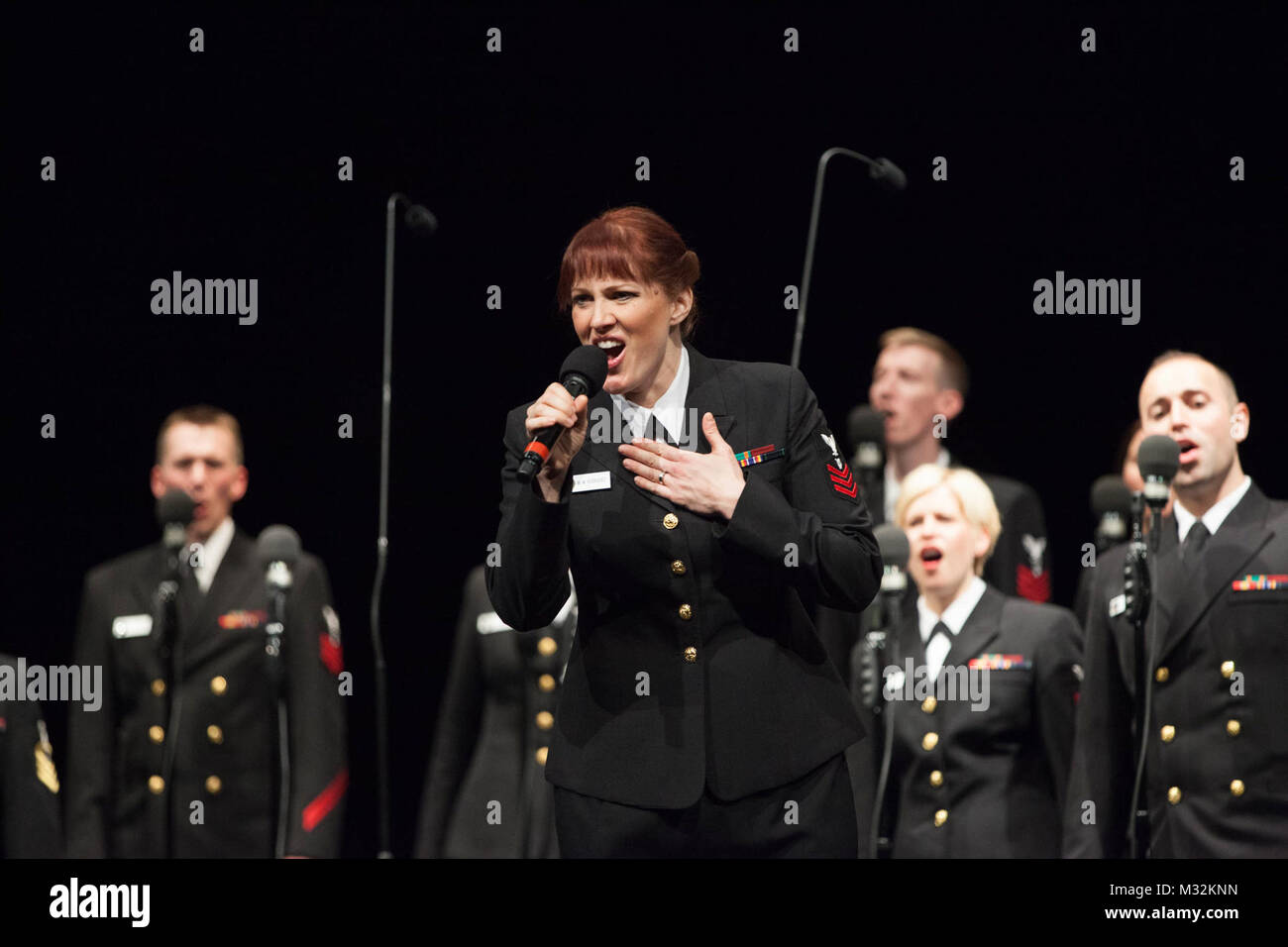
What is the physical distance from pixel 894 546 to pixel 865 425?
0.35 meters

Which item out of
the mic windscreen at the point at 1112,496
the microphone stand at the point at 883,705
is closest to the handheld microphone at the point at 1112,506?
the mic windscreen at the point at 1112,496

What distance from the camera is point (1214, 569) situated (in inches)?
167

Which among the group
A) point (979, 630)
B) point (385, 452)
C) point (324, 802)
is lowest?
point (324, 802)

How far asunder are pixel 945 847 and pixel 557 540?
90.9 inches

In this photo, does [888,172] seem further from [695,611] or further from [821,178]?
[695,611]

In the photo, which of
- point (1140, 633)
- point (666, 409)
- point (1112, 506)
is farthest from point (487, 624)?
point (666, 409)

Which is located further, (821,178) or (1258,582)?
(821,178)

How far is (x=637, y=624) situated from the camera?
2.71 metres

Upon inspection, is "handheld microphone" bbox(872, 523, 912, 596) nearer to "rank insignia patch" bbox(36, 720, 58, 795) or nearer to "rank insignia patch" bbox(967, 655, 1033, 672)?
"rank insignia patch" bbox(967, 655, 1033, 672)

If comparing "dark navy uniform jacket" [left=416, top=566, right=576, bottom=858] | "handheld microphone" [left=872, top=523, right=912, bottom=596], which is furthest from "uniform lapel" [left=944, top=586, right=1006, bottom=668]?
"dark navy uniform jacket" [left=416, top=566, right=576, bottom=858]

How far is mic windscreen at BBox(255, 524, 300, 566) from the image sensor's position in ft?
15.4

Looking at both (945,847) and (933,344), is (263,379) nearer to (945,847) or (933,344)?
(933,344)

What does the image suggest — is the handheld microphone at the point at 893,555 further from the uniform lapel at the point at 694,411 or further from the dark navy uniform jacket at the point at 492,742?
the uniform lapel at the point at 694,411
